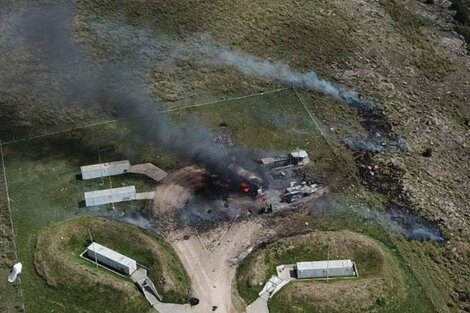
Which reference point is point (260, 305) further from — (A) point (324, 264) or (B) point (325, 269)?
(A) point (324, 264)

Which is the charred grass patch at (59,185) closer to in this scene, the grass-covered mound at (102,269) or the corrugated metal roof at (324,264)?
the grass-covered mound at (102,269)

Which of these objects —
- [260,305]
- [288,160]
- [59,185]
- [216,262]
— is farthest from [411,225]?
[59,185]

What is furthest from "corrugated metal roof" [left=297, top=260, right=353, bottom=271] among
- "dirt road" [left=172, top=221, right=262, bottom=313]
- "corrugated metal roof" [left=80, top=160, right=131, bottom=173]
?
"corrugated metal roof" [left=80, top=160, right=131, bottom=173]

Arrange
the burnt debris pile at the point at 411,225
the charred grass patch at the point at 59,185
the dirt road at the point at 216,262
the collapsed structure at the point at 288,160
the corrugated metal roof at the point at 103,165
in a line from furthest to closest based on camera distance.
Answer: the collapsed structure at the point at 288,160 → the corrugated metal roof at the point at 103,165 → the burnt debris pile at the point at 411,225 → the charred grass patch at the point at 59,185 → the dirt road at the point at 216,262

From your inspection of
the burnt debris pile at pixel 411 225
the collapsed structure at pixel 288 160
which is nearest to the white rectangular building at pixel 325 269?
the burnt debris pile at pixel 411 225

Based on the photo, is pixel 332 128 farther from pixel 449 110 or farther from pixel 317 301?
pixel 317 301

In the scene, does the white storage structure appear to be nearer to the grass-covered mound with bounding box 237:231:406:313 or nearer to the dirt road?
the dirt road

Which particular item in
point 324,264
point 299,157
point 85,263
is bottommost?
point 85,263
